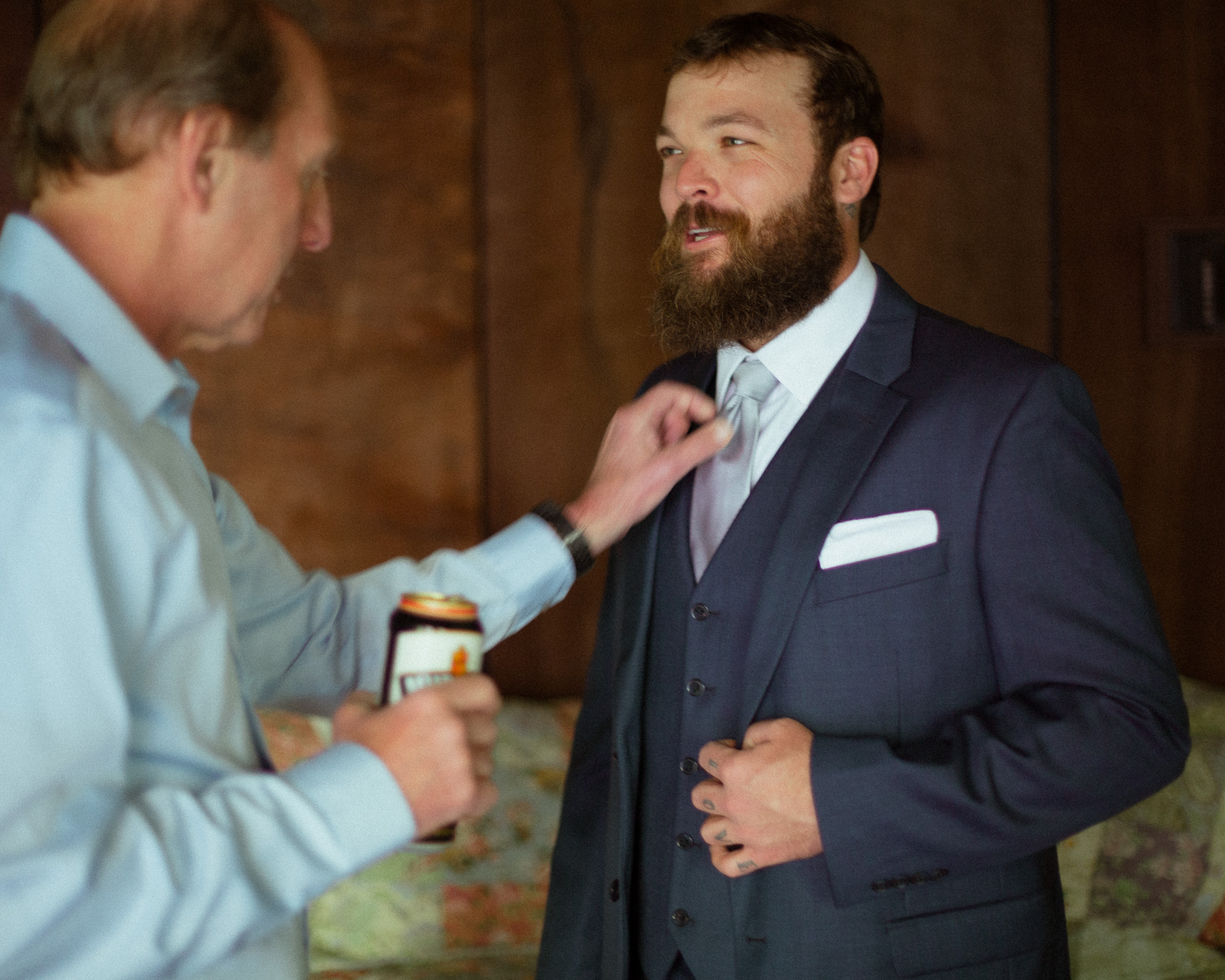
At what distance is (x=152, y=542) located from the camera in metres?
0.82

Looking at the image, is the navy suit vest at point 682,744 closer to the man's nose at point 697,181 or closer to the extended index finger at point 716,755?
the extended index finger at point 716,755

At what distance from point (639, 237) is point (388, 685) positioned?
1.90 m

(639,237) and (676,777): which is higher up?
(639,237)

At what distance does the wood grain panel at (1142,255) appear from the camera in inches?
106

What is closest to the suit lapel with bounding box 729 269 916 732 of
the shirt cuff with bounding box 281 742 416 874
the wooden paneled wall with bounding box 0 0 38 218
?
the shirt cuff with bounding box 281 742 416 874

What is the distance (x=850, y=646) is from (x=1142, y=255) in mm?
1990

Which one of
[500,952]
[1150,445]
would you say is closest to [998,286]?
[1150,445]

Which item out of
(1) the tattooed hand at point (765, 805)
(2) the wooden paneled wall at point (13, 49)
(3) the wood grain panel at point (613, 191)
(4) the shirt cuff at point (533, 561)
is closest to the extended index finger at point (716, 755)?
(1) the tattooed hand at point (765, 805)

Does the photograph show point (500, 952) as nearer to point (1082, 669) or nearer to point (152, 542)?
point (1082, 669)

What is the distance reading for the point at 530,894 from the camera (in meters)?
2.30

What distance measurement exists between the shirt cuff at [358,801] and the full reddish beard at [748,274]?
0.88 metres

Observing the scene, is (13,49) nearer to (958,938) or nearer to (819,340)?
(819,340)

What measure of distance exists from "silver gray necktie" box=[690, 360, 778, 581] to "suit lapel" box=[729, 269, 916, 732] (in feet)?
0.27

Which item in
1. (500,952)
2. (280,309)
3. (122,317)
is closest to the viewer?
(122,317)
